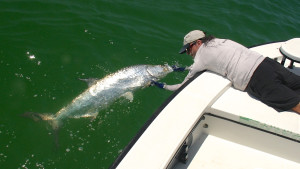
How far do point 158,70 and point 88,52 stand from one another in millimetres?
1610

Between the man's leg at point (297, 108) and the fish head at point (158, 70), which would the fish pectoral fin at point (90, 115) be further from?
the man's leg at point (297, 108)

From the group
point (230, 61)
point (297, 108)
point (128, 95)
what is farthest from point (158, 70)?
point (297, 108)

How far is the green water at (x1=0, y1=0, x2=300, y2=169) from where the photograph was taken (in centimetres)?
452

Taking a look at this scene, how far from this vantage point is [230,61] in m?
3.87

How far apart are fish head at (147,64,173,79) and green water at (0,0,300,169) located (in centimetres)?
16

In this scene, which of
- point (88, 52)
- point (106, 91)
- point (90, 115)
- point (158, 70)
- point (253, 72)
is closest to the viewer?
point (253, 72)

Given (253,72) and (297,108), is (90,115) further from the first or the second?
(297,108)

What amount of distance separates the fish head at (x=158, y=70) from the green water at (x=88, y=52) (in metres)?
0.16

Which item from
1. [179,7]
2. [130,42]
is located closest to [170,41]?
[130,42]

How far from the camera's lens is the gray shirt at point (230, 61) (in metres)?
3.82

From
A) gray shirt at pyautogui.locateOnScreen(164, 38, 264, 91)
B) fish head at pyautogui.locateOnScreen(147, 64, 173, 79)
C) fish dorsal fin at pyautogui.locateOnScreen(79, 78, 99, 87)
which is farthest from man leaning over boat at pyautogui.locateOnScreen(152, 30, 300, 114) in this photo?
fish dorsal fin at pyautogui.locateOnScreen(79, 78, 99, 87)

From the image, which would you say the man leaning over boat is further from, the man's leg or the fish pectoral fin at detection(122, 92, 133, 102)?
the fish pectoral fin at detection(122, 92, 133, 102)

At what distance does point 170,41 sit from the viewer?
286 inches

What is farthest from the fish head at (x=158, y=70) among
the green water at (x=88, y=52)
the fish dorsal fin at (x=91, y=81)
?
the fish dorsal fin at (x=91, y=81)
